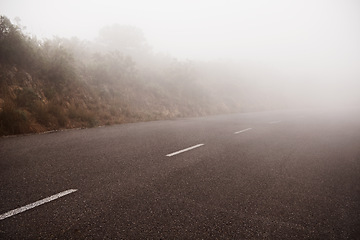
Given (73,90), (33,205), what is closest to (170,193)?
(33,205)

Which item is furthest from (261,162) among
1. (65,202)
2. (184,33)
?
(184,33)

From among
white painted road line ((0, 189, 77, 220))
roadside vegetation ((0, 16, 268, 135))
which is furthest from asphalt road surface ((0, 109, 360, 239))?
roadside vegetation ((0, 16, 268, 135))

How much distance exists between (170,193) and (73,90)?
30.4ft

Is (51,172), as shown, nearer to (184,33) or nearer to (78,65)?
(78,65)

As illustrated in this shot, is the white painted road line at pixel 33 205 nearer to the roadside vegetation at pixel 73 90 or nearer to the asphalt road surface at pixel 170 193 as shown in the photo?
the asphalt road surface at pixel 170 193

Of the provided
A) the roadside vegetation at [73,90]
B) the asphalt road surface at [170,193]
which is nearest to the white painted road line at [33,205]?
the asphalt road surface at [170,193]

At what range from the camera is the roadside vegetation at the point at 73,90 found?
7.55m

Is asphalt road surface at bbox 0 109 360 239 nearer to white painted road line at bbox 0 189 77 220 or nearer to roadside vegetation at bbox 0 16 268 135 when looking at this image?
white painted road line at bbox 0 189 77 220

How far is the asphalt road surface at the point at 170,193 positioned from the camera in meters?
2.28

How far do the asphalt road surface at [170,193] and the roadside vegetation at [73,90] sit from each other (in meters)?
2.33

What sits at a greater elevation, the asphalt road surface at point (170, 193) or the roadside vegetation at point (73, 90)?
the roadside vegetation at point (73, 90)

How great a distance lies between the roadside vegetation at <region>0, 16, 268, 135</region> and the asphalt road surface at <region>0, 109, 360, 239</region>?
233cm

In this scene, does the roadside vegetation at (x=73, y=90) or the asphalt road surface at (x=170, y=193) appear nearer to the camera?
the asphalt road surface at (x=170, y=193)

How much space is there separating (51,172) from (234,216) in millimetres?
3193
